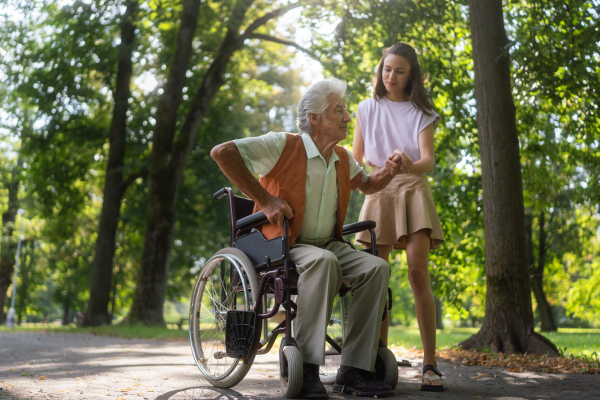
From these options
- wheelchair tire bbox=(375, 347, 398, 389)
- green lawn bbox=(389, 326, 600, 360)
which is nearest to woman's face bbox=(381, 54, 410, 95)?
wheelchair tire bbox=(375, 347, 398, 389)

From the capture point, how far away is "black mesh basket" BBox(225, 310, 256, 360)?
10.8 feet

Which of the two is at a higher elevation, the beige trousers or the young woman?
the young woman

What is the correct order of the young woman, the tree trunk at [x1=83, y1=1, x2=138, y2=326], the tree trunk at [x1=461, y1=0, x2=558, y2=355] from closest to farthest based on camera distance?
the young woman → the tree trunk at [x1=461, y1=0, x2=558, y2=355] → the tree trunk at [x1=83, y1=1, x2=138, y2=326]

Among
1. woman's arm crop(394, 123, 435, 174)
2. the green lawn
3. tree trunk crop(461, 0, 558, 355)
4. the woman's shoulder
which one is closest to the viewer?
woman's arm crop(394, 123, 435, 174)

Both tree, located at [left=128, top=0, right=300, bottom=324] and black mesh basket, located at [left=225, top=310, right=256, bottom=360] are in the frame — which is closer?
black mesh basket, located at [left=225, top=310, right=256, bottom=360]

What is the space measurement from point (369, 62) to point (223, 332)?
8.76 meters

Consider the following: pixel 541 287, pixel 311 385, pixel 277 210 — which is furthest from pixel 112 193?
pixel 541 287

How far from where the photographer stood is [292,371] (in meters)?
3.02

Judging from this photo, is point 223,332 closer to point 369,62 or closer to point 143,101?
point 369,62

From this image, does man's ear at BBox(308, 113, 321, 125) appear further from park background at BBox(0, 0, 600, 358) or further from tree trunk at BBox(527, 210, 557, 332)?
tree trunk at BBox(527, 210, 557, 332)

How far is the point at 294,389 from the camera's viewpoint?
303 cm

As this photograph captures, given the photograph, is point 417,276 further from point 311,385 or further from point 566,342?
point 566,342

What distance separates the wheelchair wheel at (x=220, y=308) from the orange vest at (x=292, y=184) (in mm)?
281

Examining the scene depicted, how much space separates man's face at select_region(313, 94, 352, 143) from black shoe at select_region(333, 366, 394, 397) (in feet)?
4.22
